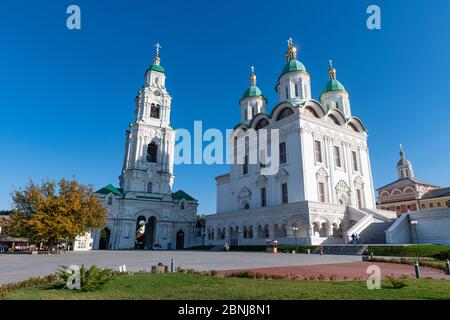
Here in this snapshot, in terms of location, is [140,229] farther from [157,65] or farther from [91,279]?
[91,279]

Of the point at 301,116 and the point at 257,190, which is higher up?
the point at 301,116

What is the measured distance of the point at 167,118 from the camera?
5178 centimetres

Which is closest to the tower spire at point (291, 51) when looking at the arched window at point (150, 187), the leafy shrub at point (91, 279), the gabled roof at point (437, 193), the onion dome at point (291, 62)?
the onion dome at point (291, 62)

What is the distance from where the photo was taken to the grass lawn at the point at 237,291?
21.4ft

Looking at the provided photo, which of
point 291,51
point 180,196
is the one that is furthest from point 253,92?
point 180,196

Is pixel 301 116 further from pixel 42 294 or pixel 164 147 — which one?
pixel 42 294

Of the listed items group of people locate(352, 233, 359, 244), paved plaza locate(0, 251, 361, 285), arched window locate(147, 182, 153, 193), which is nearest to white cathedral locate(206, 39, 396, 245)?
group of people locate(352, 233, 359, 244)

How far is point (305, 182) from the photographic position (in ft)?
103

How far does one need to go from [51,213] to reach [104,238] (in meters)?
19.9

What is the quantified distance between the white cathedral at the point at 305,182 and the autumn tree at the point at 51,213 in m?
18.2
